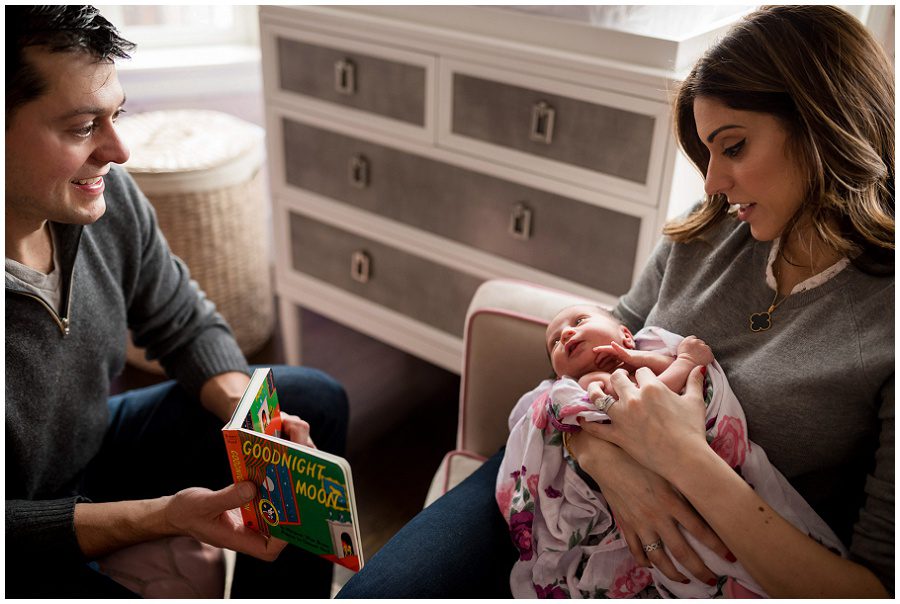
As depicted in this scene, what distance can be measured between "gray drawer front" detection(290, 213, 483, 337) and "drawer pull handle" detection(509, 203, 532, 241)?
0.17 meters

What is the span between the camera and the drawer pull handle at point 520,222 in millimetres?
1750

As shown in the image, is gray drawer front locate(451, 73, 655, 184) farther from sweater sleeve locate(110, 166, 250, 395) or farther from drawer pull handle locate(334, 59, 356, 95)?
sweater sleeve locate(110, 166, 250, 395)

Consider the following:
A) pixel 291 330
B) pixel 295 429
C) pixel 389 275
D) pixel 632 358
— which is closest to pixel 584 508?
pixel 632 358

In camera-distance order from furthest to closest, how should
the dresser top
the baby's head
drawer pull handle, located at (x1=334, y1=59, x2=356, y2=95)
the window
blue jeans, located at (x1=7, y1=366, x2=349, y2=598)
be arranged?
the window, drawer pull handle, located at (x1=334, y1=59, x2=356, y2=95), the dresser top, blue jeans, located at (x1=7, y1=366, x2=349, y2=598), the baby's head

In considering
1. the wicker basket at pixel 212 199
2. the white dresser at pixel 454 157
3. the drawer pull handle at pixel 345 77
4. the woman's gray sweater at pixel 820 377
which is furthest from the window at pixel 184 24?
the woman's gray sweater at pixel 820 377

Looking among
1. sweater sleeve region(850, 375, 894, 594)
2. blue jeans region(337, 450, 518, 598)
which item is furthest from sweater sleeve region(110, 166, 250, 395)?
sweater sleeve region(850, 375, 894, 594)

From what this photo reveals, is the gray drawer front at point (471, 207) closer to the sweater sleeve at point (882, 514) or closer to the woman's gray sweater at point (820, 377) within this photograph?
the woman's gray sweater at point (820, 377)

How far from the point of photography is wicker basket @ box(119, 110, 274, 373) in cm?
216

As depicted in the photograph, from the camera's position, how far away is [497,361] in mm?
1392

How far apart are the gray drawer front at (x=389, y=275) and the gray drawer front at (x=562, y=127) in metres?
0.37

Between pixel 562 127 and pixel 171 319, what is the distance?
0.83 meters

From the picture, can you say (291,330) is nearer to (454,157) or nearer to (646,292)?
(454,157)

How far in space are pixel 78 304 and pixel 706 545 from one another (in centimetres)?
95

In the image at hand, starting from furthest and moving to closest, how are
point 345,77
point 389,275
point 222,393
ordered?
point 389,275 → point 345,77 → point 222,393
